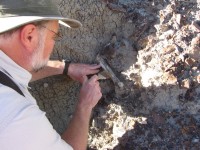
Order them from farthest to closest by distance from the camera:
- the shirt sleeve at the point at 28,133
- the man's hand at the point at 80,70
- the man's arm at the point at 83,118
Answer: the man's hand at the point at 80,70 < the man's arm at the point at 83,118 < the shirt sleeve at the point at 28,133

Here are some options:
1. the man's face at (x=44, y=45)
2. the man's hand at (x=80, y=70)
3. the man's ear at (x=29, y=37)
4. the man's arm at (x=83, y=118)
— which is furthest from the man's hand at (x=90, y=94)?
the man's ear at (x=29, y=37)

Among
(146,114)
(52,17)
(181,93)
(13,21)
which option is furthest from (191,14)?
(13,21)

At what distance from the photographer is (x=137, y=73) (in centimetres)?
253

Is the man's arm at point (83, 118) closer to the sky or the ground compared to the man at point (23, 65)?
closer to the ground

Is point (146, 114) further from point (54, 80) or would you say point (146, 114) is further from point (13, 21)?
point (13, 21)

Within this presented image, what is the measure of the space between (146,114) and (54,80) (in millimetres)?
714

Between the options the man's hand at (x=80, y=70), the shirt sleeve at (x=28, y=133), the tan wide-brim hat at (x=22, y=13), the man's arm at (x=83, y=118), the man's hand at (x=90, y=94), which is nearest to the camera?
the shirt sleeve at (x=28, y=133)

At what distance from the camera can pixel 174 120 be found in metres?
2.30

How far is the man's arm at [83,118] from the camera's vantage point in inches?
84.6

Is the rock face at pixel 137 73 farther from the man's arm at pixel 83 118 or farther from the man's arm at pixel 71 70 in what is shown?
the man's arm at pixel 83 118

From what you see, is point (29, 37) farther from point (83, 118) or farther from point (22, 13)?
point (83, 118)

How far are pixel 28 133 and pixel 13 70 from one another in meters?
0.32

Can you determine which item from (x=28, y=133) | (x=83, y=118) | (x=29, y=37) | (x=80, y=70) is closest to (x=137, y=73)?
(x=80, y=70)

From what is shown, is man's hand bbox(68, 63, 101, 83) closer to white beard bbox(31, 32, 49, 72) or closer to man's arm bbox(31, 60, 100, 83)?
man's arm bbox(31, 60, 100, 83)
